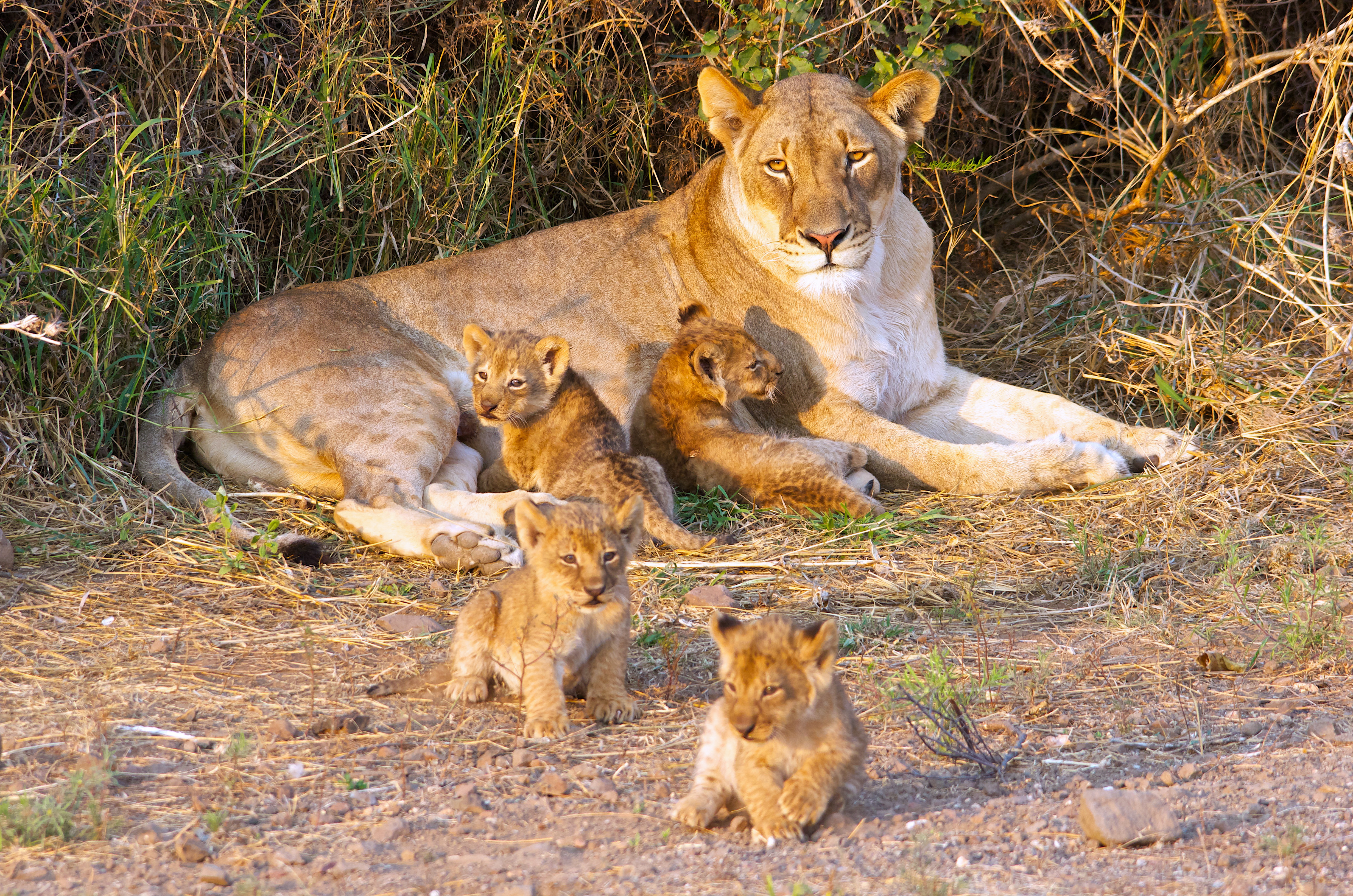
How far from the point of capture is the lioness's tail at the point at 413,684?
11.7ft

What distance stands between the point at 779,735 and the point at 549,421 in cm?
257

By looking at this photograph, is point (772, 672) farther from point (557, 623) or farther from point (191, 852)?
point (191, 852)

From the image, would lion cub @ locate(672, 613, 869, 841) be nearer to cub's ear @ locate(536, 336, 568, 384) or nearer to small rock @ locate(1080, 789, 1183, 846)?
small rock @ locate(1080, 789, 1183, 846)

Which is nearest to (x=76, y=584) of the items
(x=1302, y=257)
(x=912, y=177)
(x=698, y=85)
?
(x=698, y=85)

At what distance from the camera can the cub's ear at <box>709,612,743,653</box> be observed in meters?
2.81

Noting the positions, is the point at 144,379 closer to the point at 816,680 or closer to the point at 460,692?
the point at 460,692

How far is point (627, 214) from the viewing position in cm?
634

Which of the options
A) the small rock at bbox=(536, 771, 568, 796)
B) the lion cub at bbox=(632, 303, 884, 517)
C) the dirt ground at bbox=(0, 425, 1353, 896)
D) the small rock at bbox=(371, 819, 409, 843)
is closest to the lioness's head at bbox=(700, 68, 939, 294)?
the lion cub at bbox=(632, 303, 884, 517)

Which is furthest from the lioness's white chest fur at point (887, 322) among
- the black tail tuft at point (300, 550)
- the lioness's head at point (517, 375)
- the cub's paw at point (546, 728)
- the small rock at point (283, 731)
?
the small rock at point (283, 731)

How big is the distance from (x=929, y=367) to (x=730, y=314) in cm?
96

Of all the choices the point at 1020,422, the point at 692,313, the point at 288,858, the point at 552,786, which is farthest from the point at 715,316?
the point at 288,858

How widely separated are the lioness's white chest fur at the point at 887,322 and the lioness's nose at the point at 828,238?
14cm

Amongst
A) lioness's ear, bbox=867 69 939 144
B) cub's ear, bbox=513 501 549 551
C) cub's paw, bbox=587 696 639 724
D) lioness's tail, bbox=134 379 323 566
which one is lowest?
lioness's tail, bbox=134 379 323 566

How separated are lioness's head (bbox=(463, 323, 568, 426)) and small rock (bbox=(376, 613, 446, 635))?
1060 millimetres
